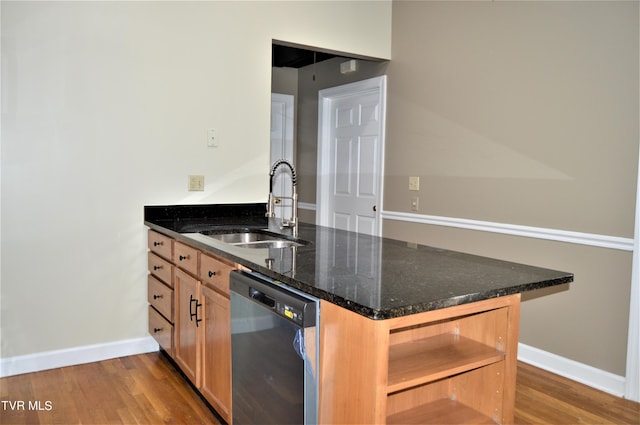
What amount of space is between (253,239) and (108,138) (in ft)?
3.60

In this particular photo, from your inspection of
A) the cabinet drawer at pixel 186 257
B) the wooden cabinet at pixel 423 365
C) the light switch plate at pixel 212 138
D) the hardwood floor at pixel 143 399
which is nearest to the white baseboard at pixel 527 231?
the hardwood floor at pixel 143 399

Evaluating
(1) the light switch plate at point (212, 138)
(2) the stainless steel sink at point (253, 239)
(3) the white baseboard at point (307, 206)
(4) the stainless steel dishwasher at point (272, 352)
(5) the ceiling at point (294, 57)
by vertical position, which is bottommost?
(4) the stainless steel dishwasher at point (272, 352)

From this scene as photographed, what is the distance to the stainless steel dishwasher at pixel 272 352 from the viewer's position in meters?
1.58

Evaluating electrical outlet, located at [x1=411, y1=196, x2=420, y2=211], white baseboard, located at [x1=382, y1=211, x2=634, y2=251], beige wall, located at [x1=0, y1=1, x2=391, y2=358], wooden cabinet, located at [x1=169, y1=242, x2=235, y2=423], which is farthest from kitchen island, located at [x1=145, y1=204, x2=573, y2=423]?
electrical outlet, located at [x1=411, y1=196, x2=420, y2=211]

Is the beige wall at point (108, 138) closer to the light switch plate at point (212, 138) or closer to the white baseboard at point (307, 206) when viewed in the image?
the light switch plate at point (212, 138)

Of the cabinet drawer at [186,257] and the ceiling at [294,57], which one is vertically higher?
the ceiling at [294,57]

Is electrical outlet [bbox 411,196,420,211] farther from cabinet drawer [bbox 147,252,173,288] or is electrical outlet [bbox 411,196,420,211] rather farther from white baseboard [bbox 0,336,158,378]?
white baseboard [bbox 0,336,158,378]

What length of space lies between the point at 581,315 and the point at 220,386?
2.07 m

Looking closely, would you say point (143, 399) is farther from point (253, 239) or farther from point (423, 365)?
point (423, 365)

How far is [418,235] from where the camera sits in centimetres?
407

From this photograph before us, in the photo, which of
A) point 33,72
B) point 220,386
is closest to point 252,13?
point 33,72

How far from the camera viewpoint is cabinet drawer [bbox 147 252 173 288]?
2.91 m

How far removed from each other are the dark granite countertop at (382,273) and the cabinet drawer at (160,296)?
0.43m

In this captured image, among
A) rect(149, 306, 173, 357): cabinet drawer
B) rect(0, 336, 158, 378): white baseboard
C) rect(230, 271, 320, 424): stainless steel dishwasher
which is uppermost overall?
rect(230, 271, 320, 424): stainless steel dishwasher
